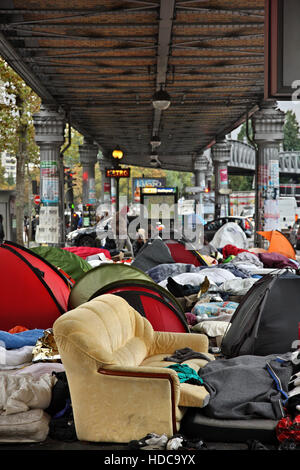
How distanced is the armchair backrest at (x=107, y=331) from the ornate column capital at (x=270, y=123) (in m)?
14.2

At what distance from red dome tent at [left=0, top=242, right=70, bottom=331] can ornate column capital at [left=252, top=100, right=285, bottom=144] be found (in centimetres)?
1312

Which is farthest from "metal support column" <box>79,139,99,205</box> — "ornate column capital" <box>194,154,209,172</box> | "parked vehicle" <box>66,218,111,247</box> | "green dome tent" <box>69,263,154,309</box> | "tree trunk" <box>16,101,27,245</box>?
"green dome tent" <box>69,263,154,309</box>

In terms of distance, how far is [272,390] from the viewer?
5.54 meters

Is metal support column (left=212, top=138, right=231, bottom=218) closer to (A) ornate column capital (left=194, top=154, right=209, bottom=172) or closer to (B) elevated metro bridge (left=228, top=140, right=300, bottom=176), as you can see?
(A) ornate column capital (left=194, top=154, right=209, bottom=172)

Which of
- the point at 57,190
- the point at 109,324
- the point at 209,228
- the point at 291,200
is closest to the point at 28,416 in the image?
the point at 109,324

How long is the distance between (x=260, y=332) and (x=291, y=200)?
40.4 m

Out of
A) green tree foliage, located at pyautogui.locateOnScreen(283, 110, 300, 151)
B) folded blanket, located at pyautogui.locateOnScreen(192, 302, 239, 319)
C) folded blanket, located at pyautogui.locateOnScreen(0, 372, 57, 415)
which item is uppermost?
green tree foliage, located at pyautogui.locateOnScreen(283, 110, 300, 151)

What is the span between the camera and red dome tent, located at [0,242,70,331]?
8.33m

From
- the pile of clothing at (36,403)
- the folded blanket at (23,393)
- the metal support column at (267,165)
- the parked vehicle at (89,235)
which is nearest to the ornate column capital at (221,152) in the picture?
the parked vehicle at (89,235)

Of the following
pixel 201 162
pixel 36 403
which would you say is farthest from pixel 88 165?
pixel 36 403

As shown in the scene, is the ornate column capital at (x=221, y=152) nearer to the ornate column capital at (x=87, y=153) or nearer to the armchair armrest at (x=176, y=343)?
the ornate column capital at (x=87, y=153)

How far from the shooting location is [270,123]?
65.4 ft

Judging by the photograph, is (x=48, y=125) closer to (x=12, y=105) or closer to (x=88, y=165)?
(x=12, y=105)

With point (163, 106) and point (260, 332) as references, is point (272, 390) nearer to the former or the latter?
point (260, 332)
